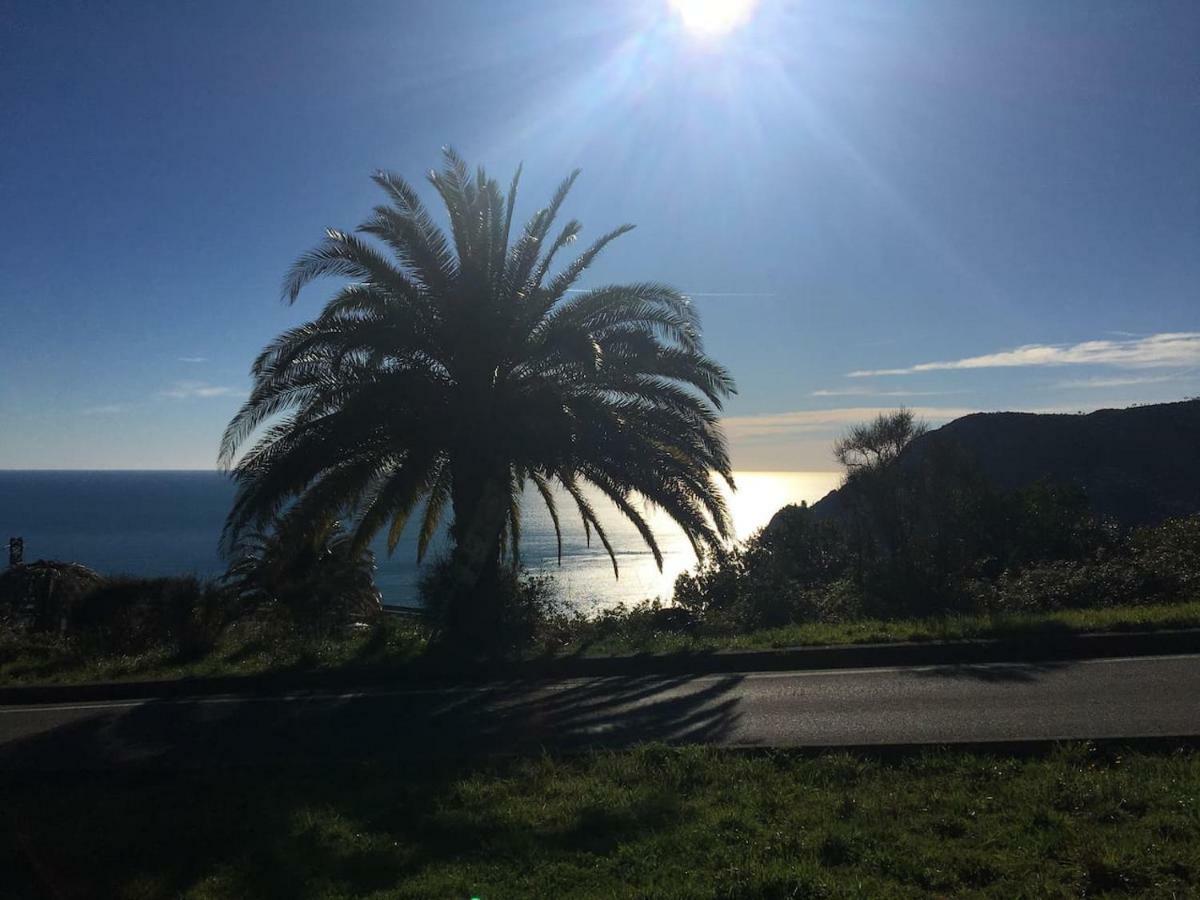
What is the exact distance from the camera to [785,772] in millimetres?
5840

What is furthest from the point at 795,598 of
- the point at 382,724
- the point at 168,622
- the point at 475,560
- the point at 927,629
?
the point at 168,622

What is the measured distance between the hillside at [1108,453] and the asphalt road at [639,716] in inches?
901

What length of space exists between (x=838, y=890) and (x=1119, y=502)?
102ft

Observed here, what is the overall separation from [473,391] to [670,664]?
4659mm

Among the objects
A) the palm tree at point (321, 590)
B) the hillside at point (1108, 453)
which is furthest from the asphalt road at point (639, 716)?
the hillside at point (1108, 453)

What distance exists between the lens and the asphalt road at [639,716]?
678 cm

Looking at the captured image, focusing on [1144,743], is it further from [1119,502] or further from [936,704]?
[1119,502]

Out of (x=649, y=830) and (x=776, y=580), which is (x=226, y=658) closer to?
(x=776, y=580)

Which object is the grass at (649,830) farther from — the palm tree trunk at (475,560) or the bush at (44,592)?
the bush at (44,592)

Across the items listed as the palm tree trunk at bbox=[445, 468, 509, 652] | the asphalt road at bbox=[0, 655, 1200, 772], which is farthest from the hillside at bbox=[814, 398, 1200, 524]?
the asphalt road at bbox=[0, 655, 1200, 772]

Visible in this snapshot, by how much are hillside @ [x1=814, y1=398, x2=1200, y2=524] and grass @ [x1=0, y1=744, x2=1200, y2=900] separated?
25.9 metres

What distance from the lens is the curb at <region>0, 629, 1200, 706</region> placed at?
361 inches

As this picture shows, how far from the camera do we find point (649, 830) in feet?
16.1

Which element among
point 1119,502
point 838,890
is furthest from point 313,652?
point 1119,502
